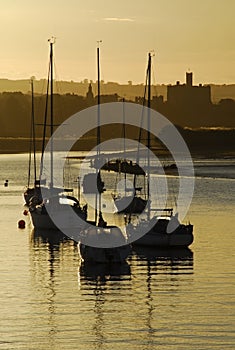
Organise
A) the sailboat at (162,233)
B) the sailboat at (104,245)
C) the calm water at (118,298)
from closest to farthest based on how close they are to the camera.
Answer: the calm water at (118,298) < the sailboat at (104,245) < the sailboat at (162,233)

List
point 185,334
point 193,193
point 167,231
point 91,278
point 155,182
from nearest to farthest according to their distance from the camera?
1. point 185,334
2. point 91,278
3. point 167,231
4. point 193,193
5. point 155,182

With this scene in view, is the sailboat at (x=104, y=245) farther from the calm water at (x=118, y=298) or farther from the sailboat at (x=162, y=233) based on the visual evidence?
the sailboat at (x=162, y=233)

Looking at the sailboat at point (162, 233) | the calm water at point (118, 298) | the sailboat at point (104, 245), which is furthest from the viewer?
the sailboat at point (162, 233)

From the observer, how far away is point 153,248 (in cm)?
5297

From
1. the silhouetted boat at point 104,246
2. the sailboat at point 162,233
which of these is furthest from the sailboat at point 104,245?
the sailboat at point 162,233

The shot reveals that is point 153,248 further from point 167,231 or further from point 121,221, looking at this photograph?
point 121,221

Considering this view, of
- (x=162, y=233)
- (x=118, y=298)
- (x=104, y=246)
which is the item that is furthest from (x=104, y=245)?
(x=118, y=298)

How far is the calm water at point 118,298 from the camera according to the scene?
1328 inches

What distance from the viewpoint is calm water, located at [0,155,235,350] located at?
33.7 meters

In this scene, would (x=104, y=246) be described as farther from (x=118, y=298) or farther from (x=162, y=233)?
(x=118, y=298)

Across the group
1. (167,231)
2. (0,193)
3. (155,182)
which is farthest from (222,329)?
(155,182)

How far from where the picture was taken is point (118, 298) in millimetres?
40344

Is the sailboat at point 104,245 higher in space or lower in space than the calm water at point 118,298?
higher

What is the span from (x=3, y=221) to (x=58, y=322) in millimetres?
36904
